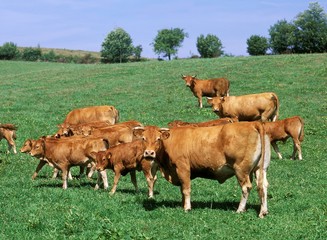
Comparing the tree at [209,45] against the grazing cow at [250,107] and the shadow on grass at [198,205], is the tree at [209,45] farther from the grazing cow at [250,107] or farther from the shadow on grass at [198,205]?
the shadow on grass at [198,205]

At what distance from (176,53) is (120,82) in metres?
106

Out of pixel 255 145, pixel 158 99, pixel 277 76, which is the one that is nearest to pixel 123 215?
pixel 255 145

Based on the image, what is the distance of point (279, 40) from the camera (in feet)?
389

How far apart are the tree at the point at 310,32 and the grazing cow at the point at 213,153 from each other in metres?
81.4

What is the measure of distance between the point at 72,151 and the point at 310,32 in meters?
84.2

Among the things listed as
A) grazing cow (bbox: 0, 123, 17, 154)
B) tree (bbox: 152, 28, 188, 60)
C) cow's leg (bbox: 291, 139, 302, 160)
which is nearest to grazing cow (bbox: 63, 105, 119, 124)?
grazing cow (bbox: 0, 123, 17, 154)

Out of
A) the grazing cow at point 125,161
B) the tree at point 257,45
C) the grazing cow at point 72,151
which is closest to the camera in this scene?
the grazing cow at point 125,161

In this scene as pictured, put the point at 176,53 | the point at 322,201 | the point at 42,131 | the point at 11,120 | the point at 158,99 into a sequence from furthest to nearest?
1. the point at 176,53
2. the point at 158,99
3. the point at 11,120
4. the point at 42,131
5. the point at 322,201

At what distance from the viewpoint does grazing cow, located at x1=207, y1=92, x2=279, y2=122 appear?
2386 centimetres

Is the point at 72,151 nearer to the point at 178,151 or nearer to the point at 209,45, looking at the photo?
the point at 178,151

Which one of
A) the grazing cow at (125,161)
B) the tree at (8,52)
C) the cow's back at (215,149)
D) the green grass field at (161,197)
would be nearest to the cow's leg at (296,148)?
the green grass field at (161,197)

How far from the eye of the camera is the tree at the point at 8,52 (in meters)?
106

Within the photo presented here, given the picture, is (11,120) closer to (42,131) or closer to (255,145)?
(42,131)

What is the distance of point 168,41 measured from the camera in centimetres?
14775
